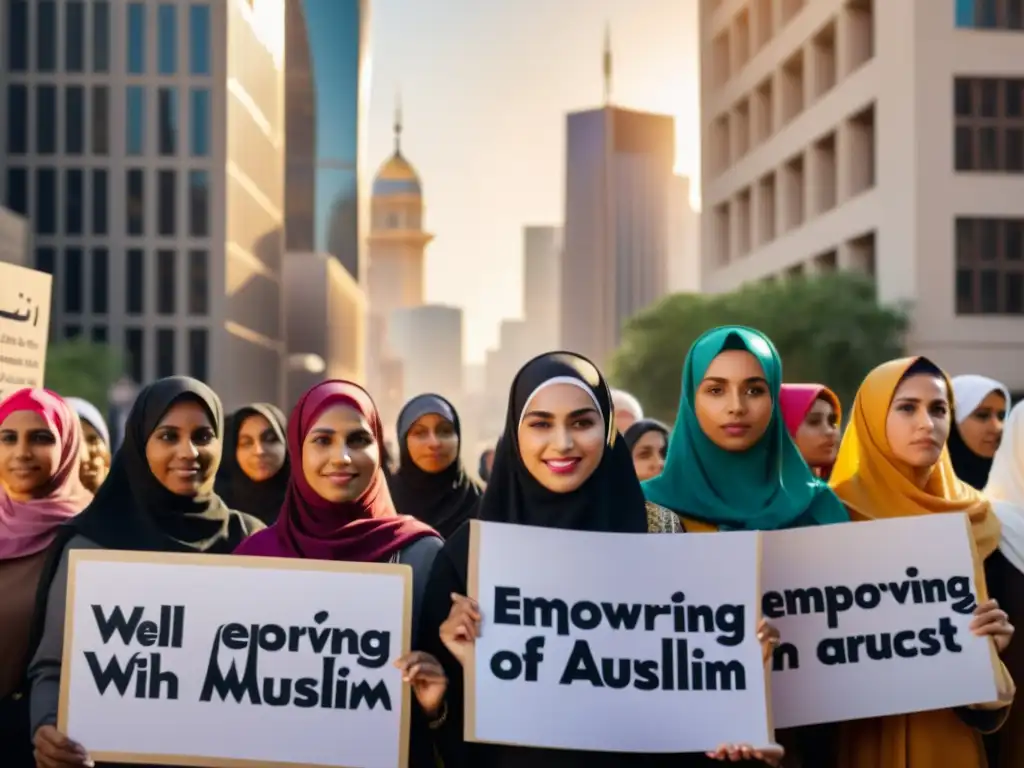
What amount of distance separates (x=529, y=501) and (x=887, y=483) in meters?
1.32

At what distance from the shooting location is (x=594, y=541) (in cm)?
358

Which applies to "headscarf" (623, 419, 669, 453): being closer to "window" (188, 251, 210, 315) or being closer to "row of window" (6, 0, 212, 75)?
"window" (188, 251, 210, 315)

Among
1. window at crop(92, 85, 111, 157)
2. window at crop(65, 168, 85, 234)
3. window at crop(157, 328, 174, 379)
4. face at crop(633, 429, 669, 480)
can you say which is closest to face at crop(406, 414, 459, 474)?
face at crop(633, 429, 669, 480)

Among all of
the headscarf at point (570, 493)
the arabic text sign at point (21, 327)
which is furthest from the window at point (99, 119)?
the headscarf at point (570, 493)

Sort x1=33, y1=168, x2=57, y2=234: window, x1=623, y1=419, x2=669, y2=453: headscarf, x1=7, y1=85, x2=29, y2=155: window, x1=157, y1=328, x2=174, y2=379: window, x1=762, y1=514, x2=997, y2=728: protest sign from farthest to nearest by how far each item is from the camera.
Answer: x1=7, y1=85, x2=29, y2=155: window
x1=33, y1=168, x2=57, y2=234: window
x1=157, y1=328, x2=174, y2=379: window
x1=623, y1=419, x2=669, y2=453: headscarf
x1=762, y1=514, x2=997, y2=728: protest sign

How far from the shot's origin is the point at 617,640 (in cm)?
360

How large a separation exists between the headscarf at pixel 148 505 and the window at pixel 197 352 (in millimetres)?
56510

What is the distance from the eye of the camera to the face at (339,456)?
3.94m

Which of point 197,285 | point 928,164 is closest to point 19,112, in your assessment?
point 197,285

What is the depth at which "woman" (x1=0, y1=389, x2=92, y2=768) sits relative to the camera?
4270 millimetres

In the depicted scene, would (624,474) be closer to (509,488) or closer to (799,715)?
(509,488)

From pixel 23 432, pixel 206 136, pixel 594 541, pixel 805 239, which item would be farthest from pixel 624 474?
pixel 206 136

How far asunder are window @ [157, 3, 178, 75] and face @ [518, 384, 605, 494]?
60.3 meters

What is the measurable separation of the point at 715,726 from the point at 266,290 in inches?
2732
